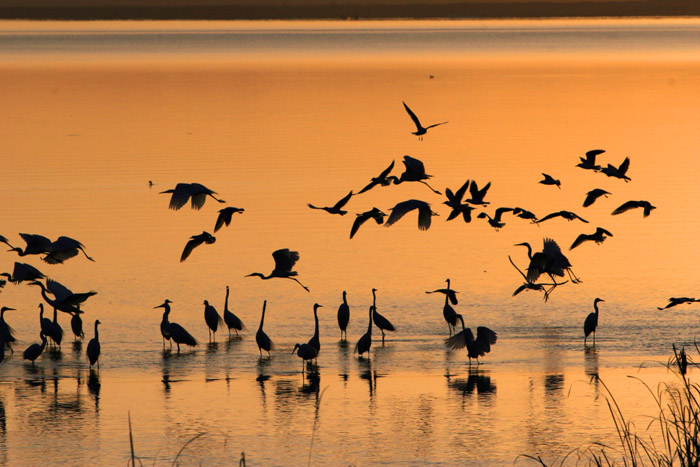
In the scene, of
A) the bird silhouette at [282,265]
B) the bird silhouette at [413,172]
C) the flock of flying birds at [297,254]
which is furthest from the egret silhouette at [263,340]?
the bird silhouette at [413,172]

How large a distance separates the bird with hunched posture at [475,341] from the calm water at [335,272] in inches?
8.0

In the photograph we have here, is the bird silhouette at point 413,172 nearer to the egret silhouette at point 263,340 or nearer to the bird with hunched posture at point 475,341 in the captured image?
the bird with hunched posture at point 475,341

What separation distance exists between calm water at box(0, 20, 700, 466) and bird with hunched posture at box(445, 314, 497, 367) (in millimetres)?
202

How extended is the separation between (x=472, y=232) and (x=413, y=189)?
4.37 meters

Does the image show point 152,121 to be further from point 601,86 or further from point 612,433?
point 612,433

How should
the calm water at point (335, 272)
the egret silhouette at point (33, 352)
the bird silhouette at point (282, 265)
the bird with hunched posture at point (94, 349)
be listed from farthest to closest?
the egret silhouette at point (33, 352), the bird silhouette at point (282, 265), the bird with hunched posture at point (94, 349), the calm water at point (335, 272)

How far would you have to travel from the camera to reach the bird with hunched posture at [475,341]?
1285 cm

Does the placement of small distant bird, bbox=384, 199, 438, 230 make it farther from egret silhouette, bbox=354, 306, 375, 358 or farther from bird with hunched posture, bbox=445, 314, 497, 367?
egret silhouette, bbox=354, 306, 375, 358

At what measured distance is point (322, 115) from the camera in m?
38.3

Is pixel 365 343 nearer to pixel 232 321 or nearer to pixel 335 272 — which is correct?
pixel 232 321

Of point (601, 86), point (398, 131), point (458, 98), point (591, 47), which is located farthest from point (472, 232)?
point (591, 47)

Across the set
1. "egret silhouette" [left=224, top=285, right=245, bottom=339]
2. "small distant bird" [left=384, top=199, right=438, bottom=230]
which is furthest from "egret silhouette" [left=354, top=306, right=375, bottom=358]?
"egret silhouette" [left=224, top=285, right=245, bottom=339]

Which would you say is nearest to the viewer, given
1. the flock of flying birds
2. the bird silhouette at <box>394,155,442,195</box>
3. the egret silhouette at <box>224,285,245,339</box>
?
the bird silhouette at <box>394,155,442,195</box>

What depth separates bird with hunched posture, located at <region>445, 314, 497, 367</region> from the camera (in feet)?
42.2
